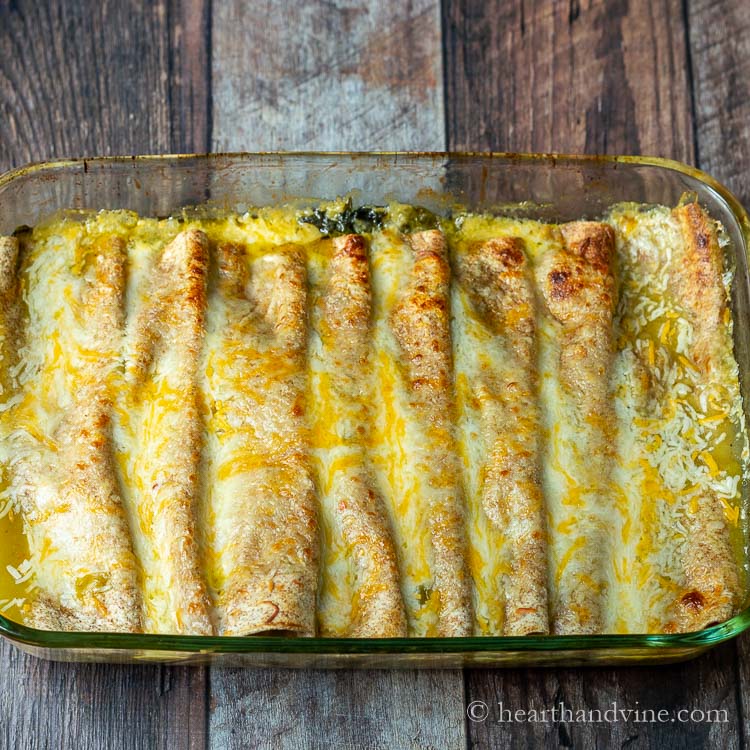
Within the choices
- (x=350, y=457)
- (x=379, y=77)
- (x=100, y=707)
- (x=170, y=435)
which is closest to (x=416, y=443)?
(x=350, y=457)

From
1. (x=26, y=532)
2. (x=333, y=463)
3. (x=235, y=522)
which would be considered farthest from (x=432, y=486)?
(x=26, y=532)

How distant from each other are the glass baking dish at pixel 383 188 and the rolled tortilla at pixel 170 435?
17 centimetres

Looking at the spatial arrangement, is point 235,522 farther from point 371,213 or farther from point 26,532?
point 371,213

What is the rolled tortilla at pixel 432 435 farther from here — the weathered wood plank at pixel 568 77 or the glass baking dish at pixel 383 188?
the weathered wood plank at pixel 568 77

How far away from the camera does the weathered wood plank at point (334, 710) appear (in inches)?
102

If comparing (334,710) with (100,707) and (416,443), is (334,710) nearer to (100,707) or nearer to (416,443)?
(100,707)

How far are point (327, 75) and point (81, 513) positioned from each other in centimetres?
166

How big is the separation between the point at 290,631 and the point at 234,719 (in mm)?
486

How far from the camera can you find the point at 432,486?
2.47 metres

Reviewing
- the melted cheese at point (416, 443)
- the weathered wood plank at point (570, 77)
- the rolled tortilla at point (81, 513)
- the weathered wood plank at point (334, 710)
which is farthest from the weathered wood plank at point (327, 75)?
the weathered wood plank at point (334, 710)

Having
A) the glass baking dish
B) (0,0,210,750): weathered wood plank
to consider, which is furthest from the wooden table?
the glass baking dish

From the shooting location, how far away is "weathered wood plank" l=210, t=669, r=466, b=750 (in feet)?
8.50

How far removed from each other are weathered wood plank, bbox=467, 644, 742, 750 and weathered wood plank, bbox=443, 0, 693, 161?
1646mm

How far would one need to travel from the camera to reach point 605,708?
2.64m
